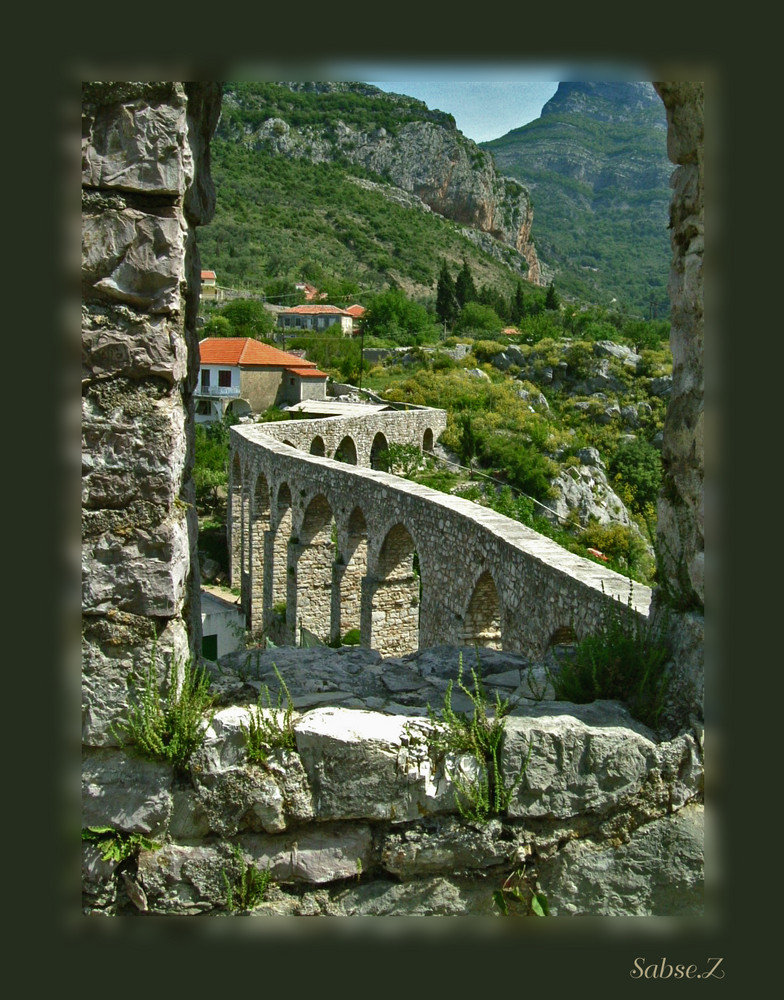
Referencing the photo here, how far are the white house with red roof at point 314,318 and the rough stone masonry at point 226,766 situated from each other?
56.6 meters

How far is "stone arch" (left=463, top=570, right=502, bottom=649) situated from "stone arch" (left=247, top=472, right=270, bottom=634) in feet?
33.5

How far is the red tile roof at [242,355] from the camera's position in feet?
117

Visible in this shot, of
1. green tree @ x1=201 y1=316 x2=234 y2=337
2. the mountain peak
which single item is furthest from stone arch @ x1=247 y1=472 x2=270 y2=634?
the mountain peak

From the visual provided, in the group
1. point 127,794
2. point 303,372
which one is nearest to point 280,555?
point 127,794

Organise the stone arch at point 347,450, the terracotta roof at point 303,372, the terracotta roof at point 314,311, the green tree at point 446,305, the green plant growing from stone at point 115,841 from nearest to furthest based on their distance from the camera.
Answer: the green plant growing from stone at point 115,841 < the stone arch at point 347,450 < the terracotta roof at point 303,372 < the terracotta roof at point 314,311 < the green tree at point 446,305

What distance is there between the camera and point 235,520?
2405 centimetres

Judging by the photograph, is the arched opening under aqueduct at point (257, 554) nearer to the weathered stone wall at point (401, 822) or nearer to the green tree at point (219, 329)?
the weathered stone wall at point (401, 822)

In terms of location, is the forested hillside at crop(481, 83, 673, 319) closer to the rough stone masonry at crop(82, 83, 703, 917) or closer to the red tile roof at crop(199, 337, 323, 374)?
the red tile roof at crop(199, 337, 323, 374)

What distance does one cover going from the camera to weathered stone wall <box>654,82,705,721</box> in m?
3.41

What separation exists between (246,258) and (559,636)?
68.2 meters

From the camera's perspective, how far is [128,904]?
3.23 metres

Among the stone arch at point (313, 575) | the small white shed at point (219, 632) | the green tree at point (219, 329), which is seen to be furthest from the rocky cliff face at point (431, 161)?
the small white shed at point (219, 632)
